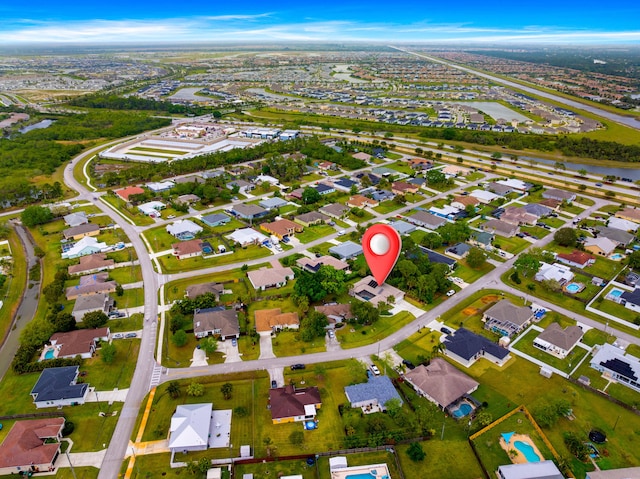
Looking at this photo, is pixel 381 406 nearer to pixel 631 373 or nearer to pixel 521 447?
pixel 521 447

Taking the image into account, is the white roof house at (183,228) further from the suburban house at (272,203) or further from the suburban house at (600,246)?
the suburban house at (600,246)

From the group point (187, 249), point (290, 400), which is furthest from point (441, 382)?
point (187, 249)

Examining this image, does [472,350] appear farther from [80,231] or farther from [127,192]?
[127,192]

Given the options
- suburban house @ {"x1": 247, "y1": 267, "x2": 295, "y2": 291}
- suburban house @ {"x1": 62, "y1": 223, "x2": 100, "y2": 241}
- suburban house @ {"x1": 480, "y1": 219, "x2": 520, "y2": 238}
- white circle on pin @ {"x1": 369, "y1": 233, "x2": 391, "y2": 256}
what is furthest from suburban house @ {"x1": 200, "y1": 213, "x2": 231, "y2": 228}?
suburban house @ {"x1": 480, "y1": 219, "x2": 520, "y2": 238}

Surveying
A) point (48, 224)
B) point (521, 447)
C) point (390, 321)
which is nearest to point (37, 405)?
point (390, 321)

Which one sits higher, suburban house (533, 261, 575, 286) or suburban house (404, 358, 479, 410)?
suburban house (404, 358, 479, 410)

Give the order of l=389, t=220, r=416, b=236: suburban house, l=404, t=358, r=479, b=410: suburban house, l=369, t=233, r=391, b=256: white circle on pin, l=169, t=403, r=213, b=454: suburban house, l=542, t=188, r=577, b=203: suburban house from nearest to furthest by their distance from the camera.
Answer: l=169, t=403, r=213, b=454: suburban house → l=404, t=358, r=479, b=410: suburban house → l=369, t=233, r=391, b=256: white circle on pin → l=389, t=220, r=416, b=236: suburban house → l=542, t=188, r=577, b=203: suburban house

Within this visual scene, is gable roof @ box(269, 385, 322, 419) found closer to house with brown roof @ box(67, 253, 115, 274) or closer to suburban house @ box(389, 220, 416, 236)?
house with brown roof @ box(67, 253, 115, 274)
